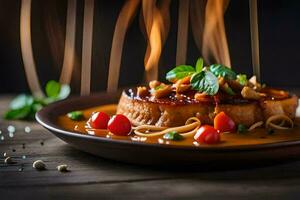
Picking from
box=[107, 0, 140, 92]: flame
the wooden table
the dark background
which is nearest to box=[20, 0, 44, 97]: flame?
the dark background

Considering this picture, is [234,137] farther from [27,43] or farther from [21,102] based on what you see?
[27,43]

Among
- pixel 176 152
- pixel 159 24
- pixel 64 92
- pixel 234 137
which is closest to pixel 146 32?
pixel 159 24

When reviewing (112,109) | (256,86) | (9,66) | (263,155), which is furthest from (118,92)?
(9,66)

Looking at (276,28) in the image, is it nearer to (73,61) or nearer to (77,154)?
(73,61)

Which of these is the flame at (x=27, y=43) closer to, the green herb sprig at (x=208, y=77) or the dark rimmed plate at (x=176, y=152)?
the green herb sprig at (x=208, y=77)

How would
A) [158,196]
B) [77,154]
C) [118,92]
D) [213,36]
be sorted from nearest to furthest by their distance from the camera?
1. [158,196]
2. [77,154]
3. [118,92]
4. [213,36]

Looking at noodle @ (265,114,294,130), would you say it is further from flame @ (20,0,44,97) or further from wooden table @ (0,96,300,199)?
flame @ (20,0,44,97)
